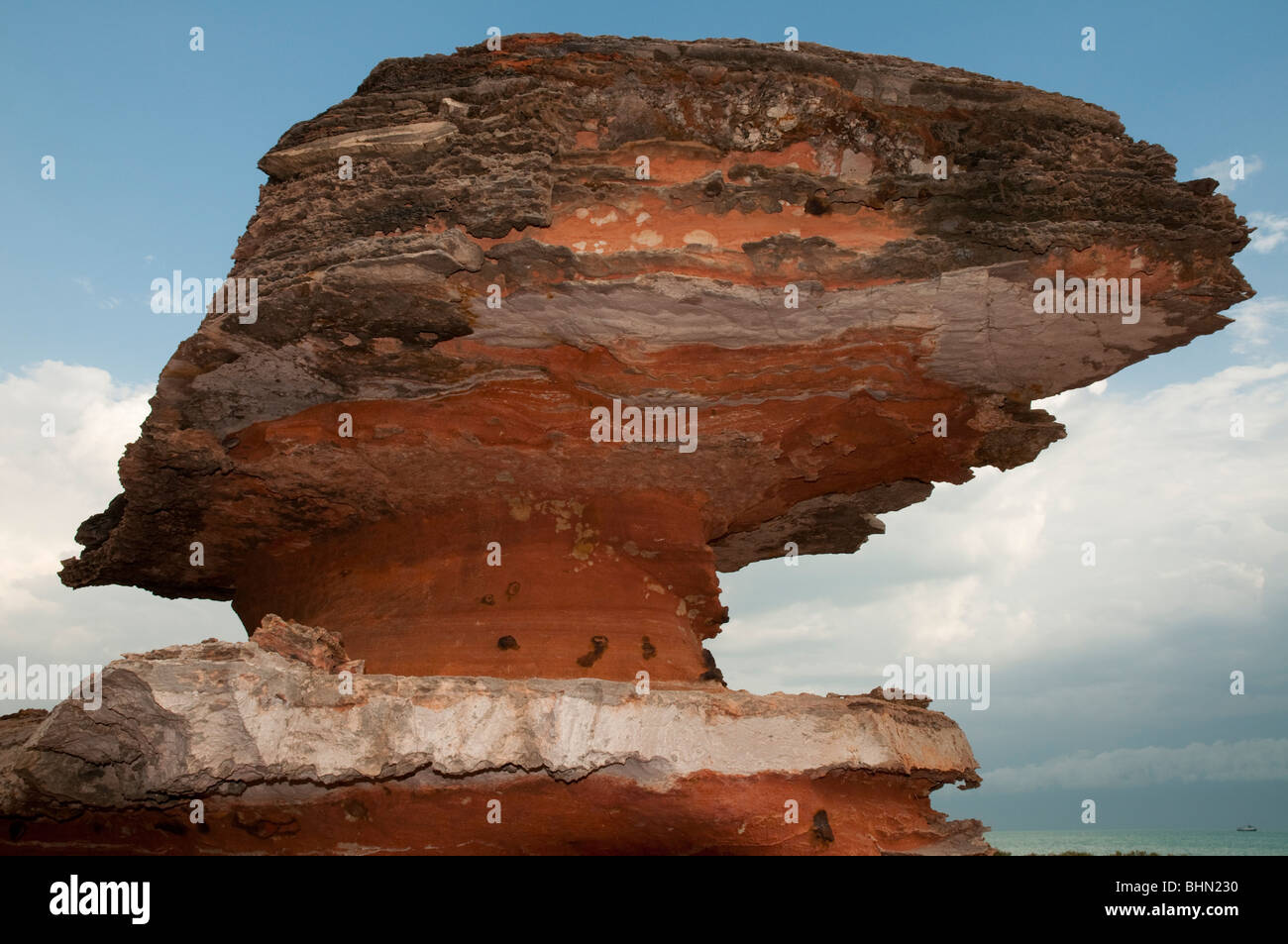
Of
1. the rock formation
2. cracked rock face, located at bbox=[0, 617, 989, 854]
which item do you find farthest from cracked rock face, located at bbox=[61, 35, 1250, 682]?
cracked rock face, located at bbox=[0, 617, 989, 854]

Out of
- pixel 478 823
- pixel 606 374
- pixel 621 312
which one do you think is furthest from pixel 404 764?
pixel 621 312

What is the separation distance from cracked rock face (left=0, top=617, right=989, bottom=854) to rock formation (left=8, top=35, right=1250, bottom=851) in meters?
0.02

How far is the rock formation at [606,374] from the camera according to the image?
20.8 ft

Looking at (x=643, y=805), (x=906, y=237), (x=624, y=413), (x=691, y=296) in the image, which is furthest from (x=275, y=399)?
(x=906, y=237)

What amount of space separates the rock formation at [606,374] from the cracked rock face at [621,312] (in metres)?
0.03

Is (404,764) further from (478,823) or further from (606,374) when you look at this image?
(606,374)

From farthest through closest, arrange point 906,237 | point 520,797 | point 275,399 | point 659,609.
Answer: point 659,609
point 275,399
point 906,237
point 520,797

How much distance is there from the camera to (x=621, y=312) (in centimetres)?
678

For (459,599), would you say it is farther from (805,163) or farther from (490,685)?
(805,163)

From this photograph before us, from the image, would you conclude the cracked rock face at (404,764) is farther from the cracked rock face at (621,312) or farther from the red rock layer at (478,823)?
the cracked rock face at (621,312)

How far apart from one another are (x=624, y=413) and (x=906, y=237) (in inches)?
88.5

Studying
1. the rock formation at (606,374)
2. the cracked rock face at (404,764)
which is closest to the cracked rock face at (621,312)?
the rock formation at (606,374)

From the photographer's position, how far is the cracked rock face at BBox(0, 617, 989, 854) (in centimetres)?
595

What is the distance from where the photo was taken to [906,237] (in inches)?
276
